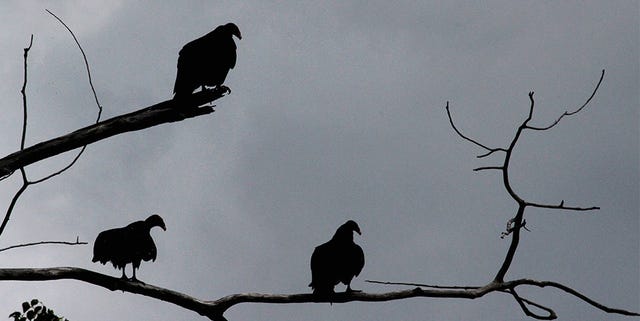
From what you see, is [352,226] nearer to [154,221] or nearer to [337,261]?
[337,261]

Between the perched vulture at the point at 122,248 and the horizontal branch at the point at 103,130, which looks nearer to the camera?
the horizontal branch at the point at 103,130

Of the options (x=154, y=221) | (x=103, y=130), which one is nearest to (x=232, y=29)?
(x=154, y=221)

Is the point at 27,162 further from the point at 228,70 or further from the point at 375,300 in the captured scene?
the point at 228,70

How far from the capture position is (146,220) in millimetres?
6293

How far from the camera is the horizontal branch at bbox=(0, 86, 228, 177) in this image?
3.55 m

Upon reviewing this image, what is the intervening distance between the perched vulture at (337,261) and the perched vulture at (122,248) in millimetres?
1297

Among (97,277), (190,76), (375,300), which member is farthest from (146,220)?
(375,300)

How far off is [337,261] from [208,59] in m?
2.20

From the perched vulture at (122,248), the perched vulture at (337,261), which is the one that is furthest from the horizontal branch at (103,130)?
the perched vulture at (122,248)

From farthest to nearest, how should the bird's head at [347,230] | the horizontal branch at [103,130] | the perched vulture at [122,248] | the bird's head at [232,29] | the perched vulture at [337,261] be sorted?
the bird's head at [232,29], the bird's head at [347,230], the perched vulture at [122,248], the perched vulture at [337,261], the horizontal branch at [103,130]

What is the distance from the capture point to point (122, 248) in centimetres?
574

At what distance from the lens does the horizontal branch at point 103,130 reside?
3.55m

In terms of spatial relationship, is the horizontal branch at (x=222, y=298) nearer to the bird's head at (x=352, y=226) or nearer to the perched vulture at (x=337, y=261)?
the perched vulture at (x=337, y=261)

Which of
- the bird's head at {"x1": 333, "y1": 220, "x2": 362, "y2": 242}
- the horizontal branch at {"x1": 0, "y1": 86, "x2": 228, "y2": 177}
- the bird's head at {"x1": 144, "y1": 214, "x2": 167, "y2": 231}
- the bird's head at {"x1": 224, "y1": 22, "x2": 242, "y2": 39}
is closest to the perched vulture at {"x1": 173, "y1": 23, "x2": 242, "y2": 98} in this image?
the bird's head at {"x1": 224, "y1": 22, "x2": 242, "y2": 39}
